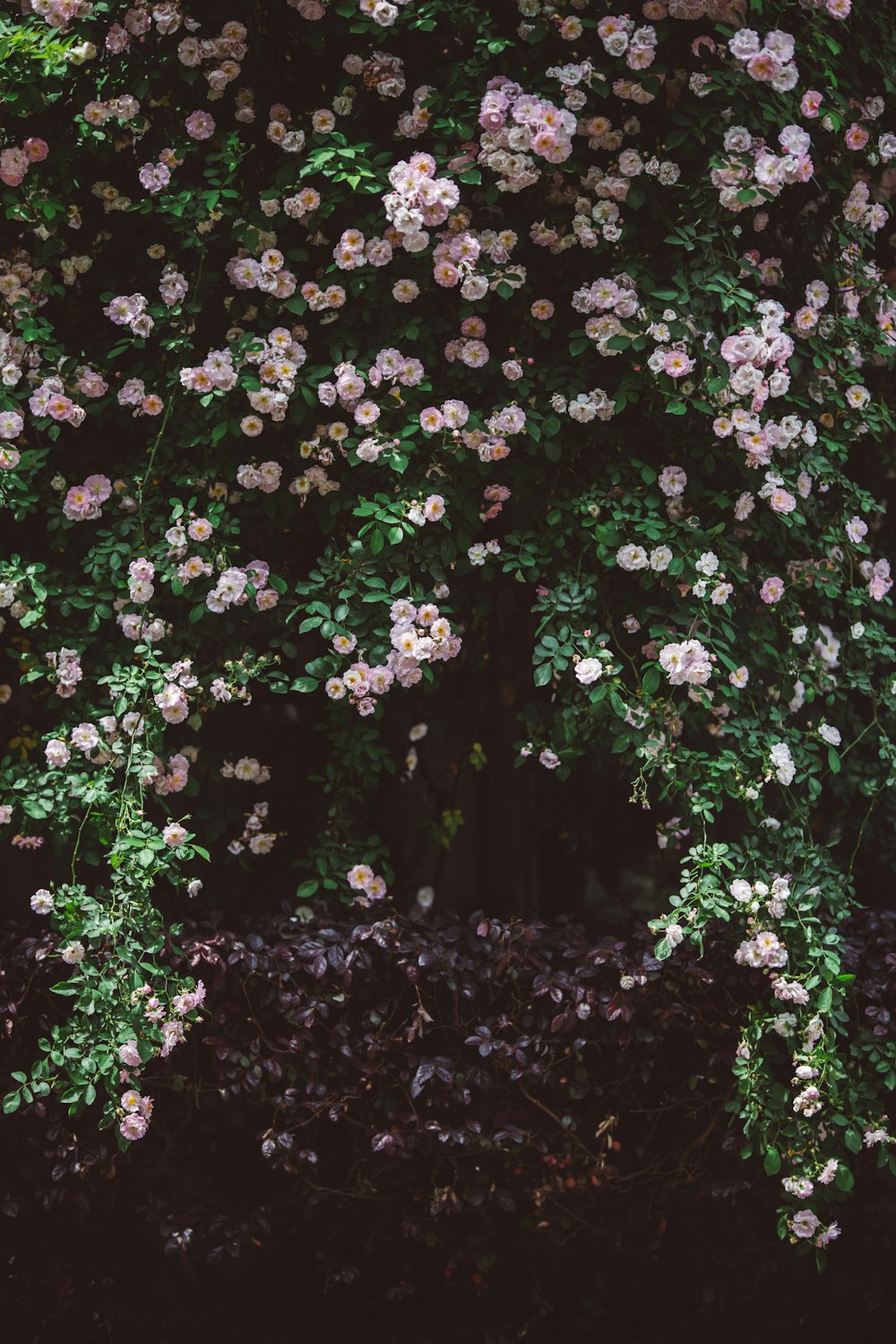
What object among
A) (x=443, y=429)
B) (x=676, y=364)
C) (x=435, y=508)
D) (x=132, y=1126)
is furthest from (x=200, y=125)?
(x=132, y=1126)

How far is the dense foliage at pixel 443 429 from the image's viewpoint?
2297 mm

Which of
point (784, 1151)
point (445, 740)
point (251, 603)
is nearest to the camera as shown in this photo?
point (784, 1151)

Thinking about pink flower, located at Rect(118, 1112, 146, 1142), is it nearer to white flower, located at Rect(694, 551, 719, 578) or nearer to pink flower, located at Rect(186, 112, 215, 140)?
white flower, located at Rect(694, 551, 719, 578)

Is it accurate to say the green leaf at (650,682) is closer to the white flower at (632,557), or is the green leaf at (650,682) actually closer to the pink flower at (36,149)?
the white flower at (632,557)

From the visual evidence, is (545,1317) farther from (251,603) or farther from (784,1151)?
(251,603)

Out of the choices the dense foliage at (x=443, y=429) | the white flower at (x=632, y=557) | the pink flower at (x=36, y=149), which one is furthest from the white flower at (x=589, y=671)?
the pink flower at (x=36, y=149)

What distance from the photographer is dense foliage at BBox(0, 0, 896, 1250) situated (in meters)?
2.30

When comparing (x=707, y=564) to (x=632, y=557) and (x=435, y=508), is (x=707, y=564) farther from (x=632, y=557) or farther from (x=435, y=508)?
(x=435, y=508)

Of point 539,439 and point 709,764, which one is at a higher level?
point 539,439

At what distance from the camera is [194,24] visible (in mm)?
2402

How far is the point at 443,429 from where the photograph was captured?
7.89ft

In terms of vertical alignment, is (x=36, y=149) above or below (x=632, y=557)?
above

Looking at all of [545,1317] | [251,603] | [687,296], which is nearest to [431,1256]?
[545,1317]

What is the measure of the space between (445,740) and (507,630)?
35 centimetres
